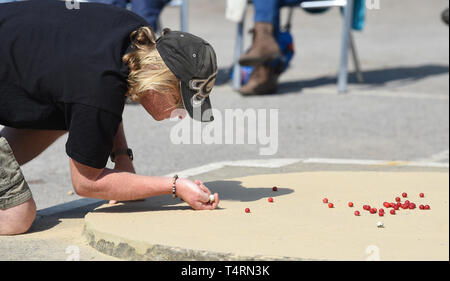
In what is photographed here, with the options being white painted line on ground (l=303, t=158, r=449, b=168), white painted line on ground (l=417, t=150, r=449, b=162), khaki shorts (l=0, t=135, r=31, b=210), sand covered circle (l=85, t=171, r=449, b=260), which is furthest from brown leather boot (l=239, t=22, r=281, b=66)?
khaki shorts (l=0, t=135, r=31, b=210)

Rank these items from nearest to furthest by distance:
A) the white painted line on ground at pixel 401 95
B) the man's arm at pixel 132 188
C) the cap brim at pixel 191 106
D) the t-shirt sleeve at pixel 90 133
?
the t-shirt sleeve at pixel 90 133 → the cap brim at pixel 191 106 → the man's arm at pixel 132 188 → the white painted line on ground at pixel 401 95

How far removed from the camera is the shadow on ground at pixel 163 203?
416cm

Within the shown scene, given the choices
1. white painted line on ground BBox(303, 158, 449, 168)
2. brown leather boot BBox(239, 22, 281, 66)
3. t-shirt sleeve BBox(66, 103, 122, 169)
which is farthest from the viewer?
Result: brown leather boot BBox(239, 22, 281, 66)

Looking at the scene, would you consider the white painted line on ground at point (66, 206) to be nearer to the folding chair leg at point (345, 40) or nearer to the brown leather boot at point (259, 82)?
the brown leather boot at point (259, 82)

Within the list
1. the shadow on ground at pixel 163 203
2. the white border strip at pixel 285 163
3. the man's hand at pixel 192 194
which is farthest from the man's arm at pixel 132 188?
the white border strip at pixel 285 163

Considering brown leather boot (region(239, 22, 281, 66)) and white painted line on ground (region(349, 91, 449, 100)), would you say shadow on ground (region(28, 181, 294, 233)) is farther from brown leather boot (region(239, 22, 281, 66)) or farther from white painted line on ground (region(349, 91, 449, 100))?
white painted line on ground (region(349, 91, 449, 100))

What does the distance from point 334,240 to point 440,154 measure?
2888 millimetres

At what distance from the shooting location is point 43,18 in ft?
12.7

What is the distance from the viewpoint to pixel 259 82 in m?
8.62

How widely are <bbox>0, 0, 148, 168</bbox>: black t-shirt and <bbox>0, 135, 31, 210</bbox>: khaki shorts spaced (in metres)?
0.15

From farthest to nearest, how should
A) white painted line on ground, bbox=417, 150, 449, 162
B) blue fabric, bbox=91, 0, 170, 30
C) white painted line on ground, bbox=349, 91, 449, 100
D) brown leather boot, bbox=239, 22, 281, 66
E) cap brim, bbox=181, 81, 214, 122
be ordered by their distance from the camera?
white painted line on ground, bbox=349, 91, 449, 100 < blue fabric, bbox=91, 0, 170, 30 < brown leather boot, bbox=239, 22, 281, 66 < white painted line on ground, bbox=417, 150, 449, 162 < cap brim, bbox=181, 81, 214, 122

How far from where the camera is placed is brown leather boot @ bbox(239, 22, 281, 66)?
26.9ft

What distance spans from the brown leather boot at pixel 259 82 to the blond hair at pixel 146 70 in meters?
4.84
